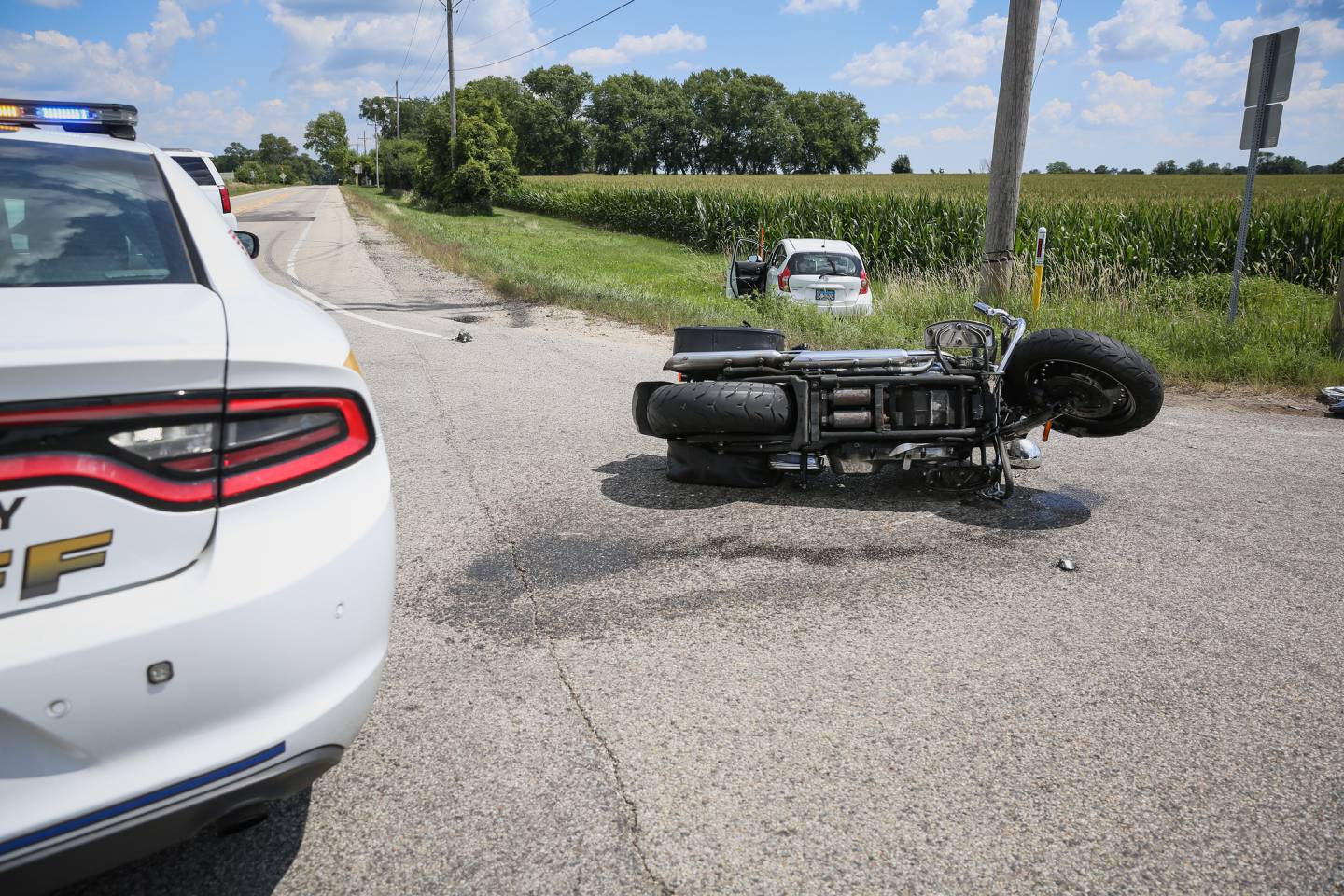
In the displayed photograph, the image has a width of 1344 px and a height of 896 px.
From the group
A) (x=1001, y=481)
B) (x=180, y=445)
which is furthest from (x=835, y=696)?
(x=1001, y=481)

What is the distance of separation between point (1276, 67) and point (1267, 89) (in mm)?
218

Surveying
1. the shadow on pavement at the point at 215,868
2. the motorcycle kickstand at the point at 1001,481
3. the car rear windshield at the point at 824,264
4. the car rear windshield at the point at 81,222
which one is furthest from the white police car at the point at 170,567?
the car rear windshield at the point at 824,264

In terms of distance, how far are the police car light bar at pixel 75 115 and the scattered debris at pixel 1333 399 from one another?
8.67 metres

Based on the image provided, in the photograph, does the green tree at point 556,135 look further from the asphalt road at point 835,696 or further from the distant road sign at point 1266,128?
the asphalt road at point 835,696

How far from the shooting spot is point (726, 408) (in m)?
4.73

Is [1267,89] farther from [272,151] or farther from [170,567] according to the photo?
[272,151]

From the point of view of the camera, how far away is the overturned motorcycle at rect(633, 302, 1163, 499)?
4.74 meters

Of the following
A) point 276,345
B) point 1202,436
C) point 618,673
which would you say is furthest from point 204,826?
point 1202,436

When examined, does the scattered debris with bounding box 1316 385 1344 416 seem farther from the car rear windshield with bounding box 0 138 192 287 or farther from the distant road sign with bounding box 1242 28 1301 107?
the car rear windshield with bounding box 0 138 192 287

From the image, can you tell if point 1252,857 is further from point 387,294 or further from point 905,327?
point 387,294

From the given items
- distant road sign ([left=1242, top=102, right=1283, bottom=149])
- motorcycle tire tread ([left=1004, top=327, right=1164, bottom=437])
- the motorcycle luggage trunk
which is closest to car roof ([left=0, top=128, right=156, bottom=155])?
the motorcycle luggage trunk

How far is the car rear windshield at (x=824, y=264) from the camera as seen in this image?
45.7ft

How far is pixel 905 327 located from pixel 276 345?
1021 cm

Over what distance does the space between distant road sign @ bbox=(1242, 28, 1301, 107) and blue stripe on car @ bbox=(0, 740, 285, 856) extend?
11196 mm
